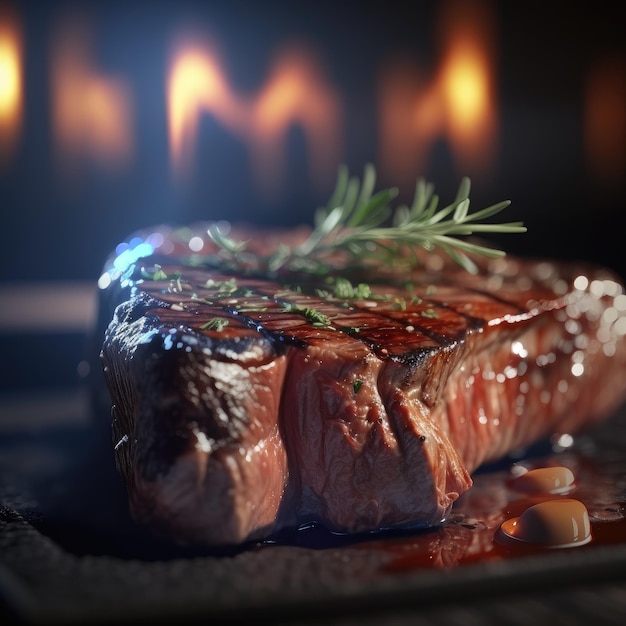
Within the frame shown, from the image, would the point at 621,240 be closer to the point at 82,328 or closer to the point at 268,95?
the point at 268,95

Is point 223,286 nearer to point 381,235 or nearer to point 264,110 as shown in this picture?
point 381,235

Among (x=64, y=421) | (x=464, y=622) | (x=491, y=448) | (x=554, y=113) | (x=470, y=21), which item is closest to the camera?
(x=464, y=622)

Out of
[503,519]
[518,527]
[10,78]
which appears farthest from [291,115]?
[518,527]

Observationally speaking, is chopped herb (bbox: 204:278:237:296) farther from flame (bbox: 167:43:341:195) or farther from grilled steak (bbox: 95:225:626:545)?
flame (bbox: 167:43:341:195)

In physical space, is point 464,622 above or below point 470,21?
below

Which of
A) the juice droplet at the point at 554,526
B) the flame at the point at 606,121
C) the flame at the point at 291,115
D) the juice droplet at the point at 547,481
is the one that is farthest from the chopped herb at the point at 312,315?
the flame at the point at 606,121

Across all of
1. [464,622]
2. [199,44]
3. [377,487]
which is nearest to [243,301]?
[377,487]

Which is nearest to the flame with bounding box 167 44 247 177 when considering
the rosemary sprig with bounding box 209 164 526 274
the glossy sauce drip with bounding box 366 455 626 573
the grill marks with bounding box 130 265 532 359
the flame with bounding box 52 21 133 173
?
the flame with bounding box 52 21 133 173
